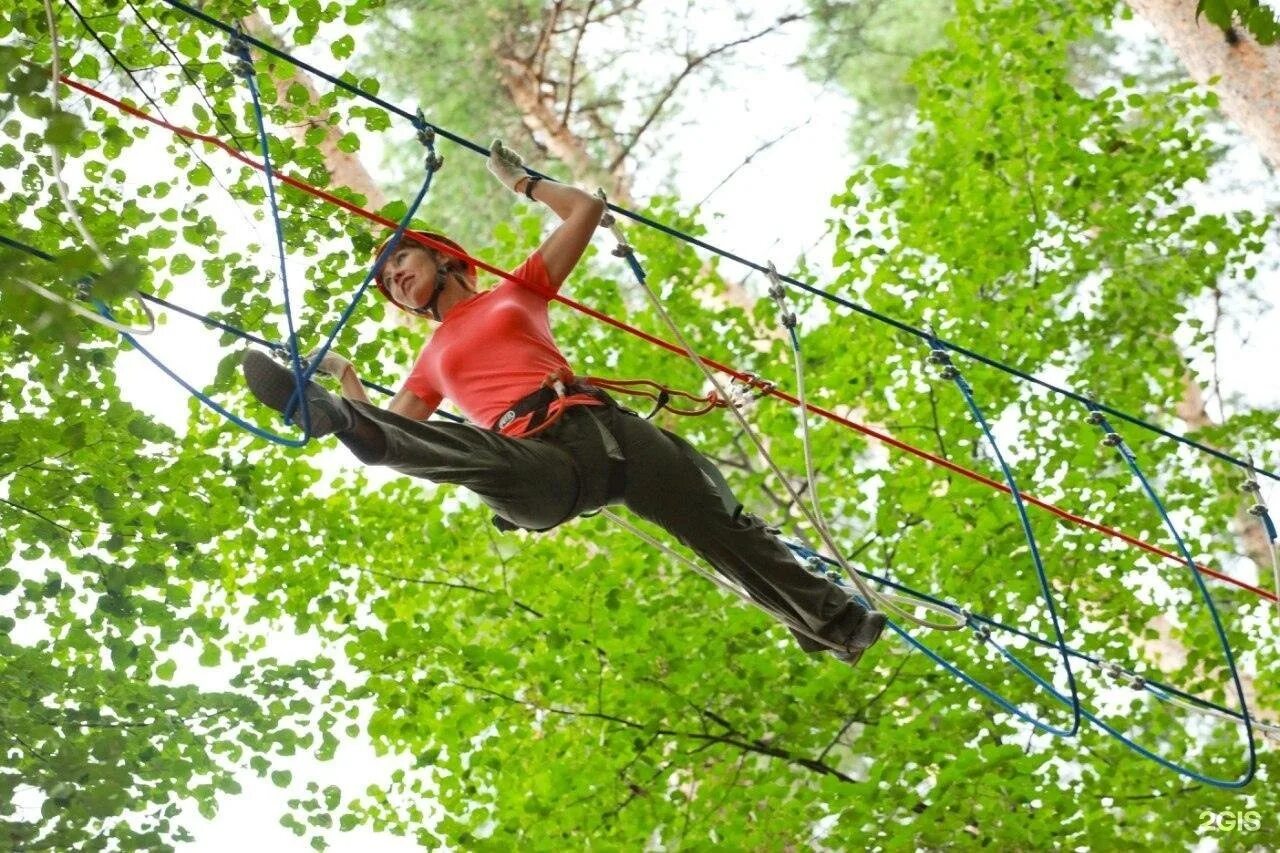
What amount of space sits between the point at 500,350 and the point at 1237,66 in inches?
167

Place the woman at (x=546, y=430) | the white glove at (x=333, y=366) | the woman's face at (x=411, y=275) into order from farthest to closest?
the woman's face at (x=411, y=275), the white glove at (x=333, y=366), the woman at (x=546, y=430)

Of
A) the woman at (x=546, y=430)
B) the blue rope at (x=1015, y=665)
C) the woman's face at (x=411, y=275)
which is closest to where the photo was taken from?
the woman at (x=546, y=430)

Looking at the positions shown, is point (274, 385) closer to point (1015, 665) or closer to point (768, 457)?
point (768, 457)

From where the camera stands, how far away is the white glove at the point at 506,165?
3.42 metres

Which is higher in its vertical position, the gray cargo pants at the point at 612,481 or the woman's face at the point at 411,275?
the woman's face at the point at 411,275

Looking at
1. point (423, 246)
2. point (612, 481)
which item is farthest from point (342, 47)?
point (612, 481)

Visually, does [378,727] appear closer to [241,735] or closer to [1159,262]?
[241,735]

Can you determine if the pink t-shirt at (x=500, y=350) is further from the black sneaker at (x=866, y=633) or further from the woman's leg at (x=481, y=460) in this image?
the black sneaker at (x=866, y=633)

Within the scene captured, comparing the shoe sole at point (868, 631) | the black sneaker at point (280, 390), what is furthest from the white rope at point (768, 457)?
the black sneaker at point (280, 390)

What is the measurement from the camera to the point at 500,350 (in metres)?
3.39

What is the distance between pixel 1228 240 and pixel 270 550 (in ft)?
18.3

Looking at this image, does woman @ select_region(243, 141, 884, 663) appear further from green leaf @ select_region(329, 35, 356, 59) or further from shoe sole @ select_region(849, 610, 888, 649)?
green leaf @ select_region(329, 35, 356, 59)

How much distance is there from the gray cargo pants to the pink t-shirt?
0.13 m

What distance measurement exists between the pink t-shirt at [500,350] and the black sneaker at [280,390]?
0.64 metres
